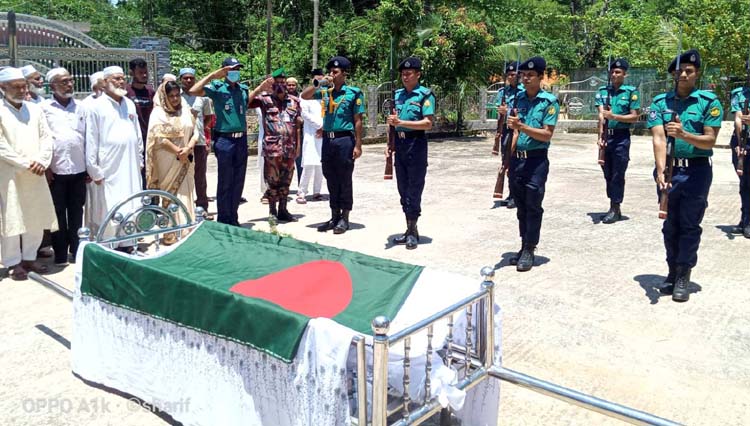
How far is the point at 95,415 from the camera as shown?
3602 mm

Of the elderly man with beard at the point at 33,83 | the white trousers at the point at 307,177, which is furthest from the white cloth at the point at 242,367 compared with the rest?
the white trousers at the point at 307,177

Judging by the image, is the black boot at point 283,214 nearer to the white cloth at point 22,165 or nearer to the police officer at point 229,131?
the police officer at point 229,131

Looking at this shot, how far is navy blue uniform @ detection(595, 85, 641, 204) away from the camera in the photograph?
7.95m

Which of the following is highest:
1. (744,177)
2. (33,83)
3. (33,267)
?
(33,83)

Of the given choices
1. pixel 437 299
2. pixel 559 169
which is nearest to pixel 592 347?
pixel 437 299

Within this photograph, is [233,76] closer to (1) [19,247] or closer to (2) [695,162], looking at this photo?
(1) [19,247]

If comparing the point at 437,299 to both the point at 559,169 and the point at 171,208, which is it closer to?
the point at 171,208

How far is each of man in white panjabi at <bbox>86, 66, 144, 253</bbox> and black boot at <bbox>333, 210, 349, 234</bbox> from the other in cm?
215

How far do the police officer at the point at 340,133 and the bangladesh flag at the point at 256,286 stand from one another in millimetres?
3298

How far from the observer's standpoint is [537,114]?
5996 mm

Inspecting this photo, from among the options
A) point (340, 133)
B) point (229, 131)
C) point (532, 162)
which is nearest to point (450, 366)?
point (532, 162)

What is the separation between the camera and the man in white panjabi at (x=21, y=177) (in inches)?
225

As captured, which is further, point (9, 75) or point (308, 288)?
point (9, 75)

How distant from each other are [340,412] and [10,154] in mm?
4400
